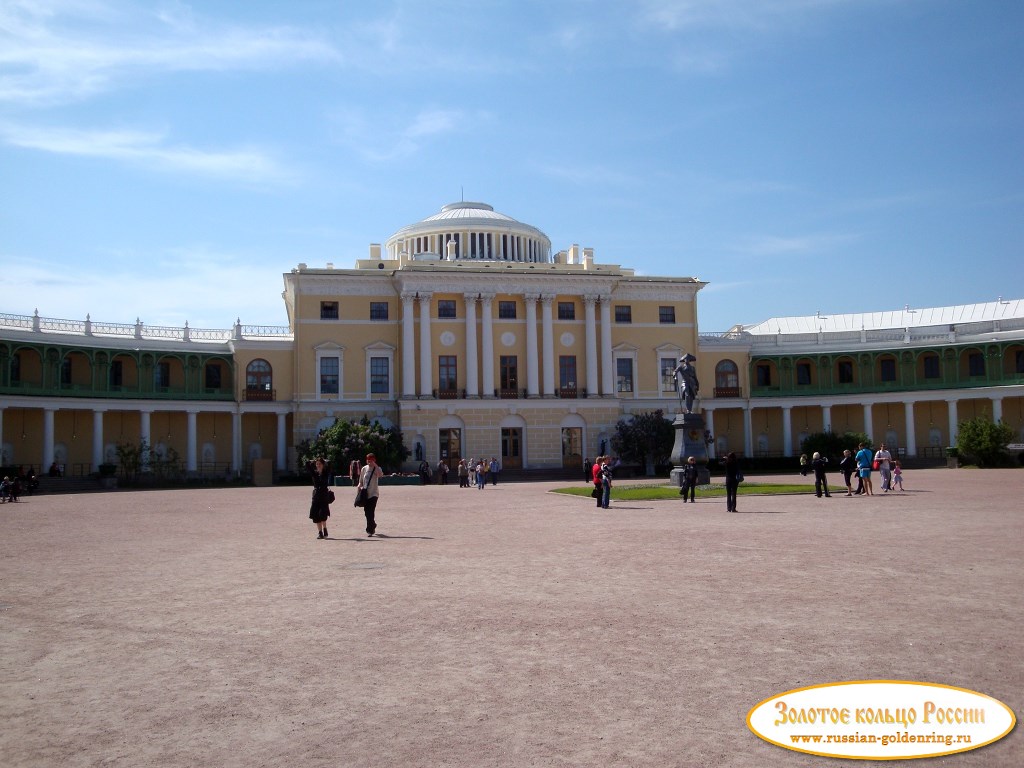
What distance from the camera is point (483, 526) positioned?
21969mm

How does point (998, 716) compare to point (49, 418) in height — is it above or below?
below

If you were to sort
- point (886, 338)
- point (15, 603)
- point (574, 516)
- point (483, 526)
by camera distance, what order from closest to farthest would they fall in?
1. point (15, 603)
2. point (483, 526)
3. point (574, 516)
4. point (886, 338)

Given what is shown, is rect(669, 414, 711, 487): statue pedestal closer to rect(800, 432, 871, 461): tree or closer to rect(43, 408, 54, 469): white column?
rect(800, 432, 871, 461): tree

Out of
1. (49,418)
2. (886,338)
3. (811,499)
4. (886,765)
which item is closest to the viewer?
(886,765)

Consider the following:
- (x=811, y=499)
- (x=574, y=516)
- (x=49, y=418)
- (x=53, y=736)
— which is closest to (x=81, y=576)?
(x=53, y=736)

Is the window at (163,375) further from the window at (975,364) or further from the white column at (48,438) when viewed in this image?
the window at (975,364)

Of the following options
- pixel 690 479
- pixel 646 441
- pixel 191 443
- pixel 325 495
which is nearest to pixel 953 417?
pixel 646 441

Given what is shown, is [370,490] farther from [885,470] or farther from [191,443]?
[191,443]

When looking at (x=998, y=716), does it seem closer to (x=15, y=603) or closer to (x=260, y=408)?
(x=15, y=603)

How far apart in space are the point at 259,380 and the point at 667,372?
28105mm

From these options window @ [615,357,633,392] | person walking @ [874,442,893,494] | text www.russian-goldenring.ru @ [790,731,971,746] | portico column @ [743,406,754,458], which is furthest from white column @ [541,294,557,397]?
text www.russian-goldenring.ru @ [790,731,971,746]

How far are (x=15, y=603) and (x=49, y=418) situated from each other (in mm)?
46317

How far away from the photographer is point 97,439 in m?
55.0

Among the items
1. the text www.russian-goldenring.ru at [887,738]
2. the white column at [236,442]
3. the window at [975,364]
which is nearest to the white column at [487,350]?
the white column at [236,442]
